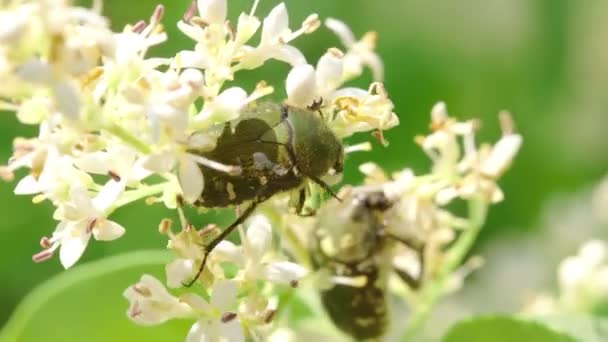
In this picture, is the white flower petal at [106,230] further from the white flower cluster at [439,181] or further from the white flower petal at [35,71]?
the white flower cluster at [439,181]

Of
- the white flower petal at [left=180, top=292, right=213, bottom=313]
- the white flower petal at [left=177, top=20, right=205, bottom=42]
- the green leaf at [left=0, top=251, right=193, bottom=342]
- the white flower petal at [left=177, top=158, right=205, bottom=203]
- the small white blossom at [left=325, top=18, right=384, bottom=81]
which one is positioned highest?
the white flower petal at [left=177, top=20, right=205, bottom=42]

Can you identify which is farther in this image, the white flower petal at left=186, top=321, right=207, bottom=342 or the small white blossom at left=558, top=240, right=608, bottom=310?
the small white blossom at left=558, top=240, right=608, bottom=310

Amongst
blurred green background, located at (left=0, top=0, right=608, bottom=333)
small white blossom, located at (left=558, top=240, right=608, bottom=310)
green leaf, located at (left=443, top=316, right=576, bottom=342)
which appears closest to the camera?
green leaf, located at (left=443, top=316, right=576, bottom=342)

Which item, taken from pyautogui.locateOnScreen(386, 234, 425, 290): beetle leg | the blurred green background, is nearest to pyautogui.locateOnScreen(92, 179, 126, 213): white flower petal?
pyautogui.locateOnScreen(386, 234, 425, 290): beetle leg

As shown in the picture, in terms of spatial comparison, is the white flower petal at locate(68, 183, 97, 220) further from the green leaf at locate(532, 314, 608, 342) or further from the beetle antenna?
the green leaf at locate(532, 314, 608, 342)

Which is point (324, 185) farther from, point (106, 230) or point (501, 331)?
point (501, 331)

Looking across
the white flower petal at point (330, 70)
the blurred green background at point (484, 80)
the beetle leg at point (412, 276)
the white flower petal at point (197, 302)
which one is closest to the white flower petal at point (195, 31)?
the white flower petal at point (330, 70)
